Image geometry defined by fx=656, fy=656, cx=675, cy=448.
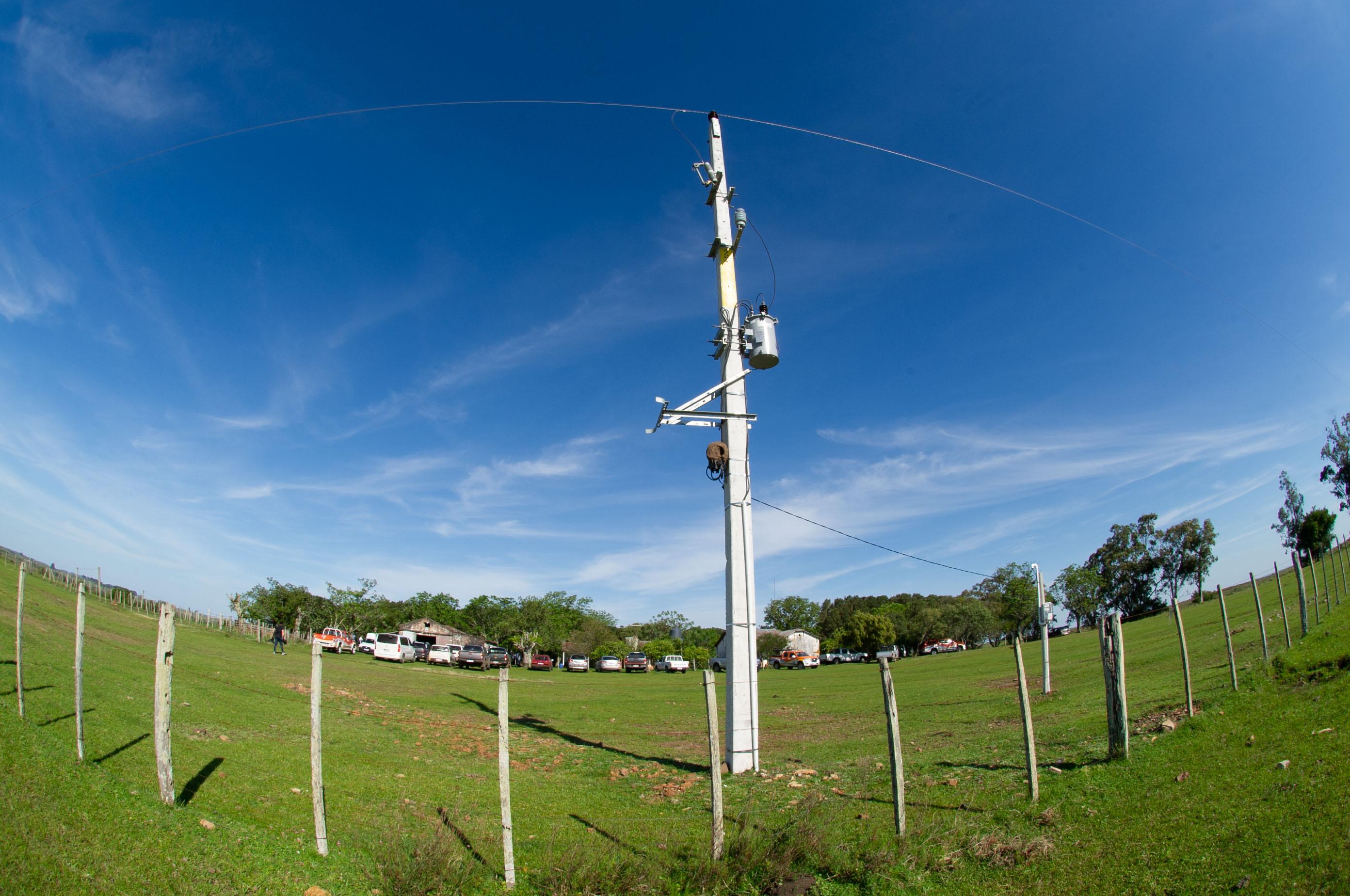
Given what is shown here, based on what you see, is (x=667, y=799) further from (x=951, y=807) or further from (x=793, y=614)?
(x=793, y=614)

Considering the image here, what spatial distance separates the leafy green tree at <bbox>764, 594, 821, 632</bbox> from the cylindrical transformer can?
122 meters

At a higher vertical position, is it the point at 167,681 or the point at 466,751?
the point at 167,681

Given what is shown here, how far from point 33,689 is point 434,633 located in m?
67.5

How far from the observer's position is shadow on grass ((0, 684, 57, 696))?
9.32 m

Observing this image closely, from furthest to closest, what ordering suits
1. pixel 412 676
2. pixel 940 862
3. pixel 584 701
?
pixel 412 676 → pixel 584 701 → pixel 940 862

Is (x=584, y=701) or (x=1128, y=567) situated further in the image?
(x=1128, y=567)

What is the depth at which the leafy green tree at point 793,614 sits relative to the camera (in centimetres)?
13175

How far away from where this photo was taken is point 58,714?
29.7 ft

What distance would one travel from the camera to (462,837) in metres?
7.36

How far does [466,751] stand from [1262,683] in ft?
46.6

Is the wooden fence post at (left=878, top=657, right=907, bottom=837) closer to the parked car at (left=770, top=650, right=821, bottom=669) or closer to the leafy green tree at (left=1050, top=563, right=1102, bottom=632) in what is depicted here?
the parked car at (left=770, top=650, right=821, bottom=669)

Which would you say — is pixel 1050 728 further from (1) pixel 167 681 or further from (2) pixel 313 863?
(1) pixel 167 681

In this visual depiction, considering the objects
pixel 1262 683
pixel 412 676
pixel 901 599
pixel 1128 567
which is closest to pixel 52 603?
pixel 412 676

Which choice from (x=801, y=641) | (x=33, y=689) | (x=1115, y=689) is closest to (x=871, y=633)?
(x=801, y=641)
